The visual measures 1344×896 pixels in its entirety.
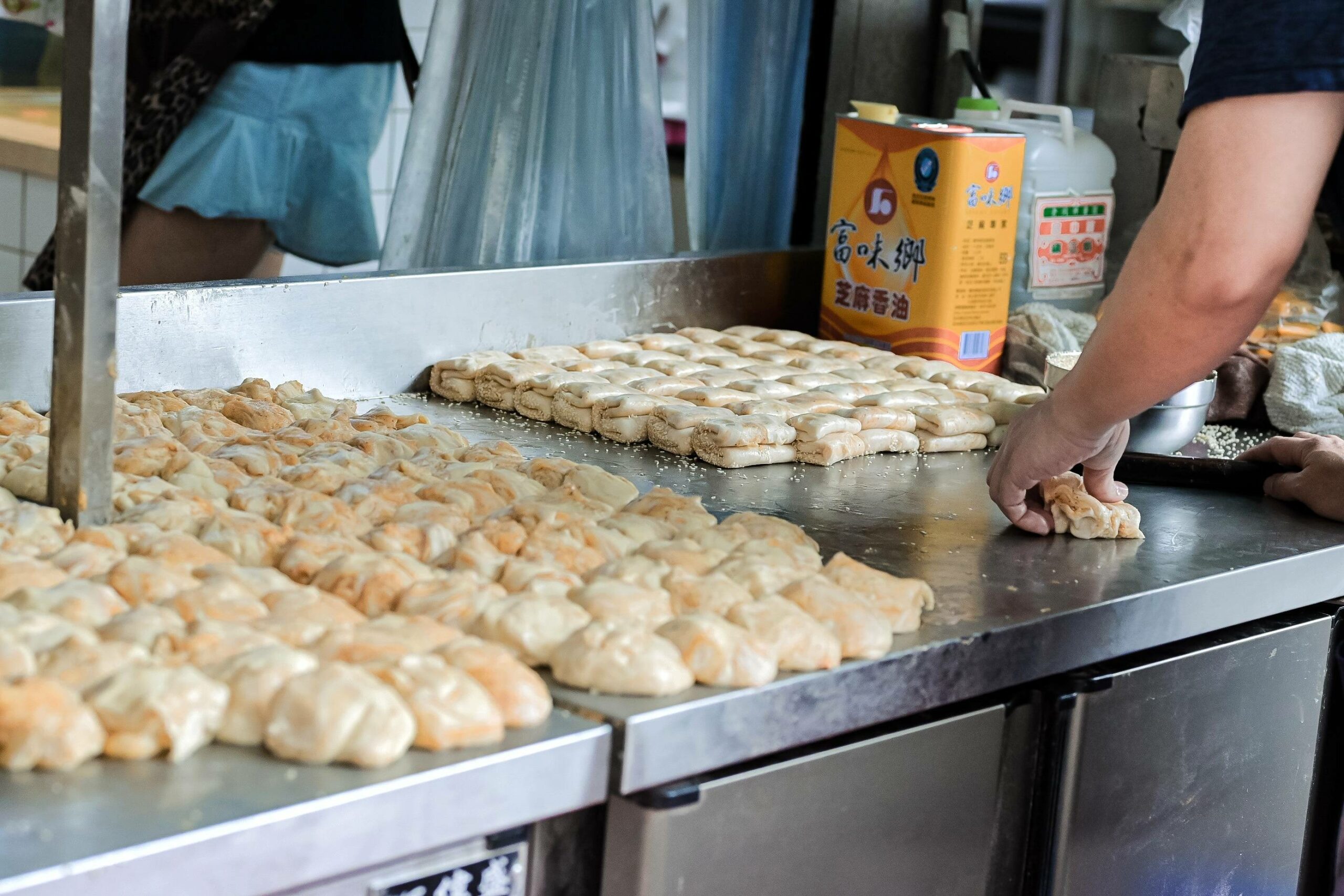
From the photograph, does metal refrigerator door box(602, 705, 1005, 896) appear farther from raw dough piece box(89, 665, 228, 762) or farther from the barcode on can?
the barcode on can

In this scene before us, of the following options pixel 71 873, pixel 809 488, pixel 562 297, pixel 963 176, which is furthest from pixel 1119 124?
pixel 71 873

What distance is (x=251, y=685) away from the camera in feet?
3.12

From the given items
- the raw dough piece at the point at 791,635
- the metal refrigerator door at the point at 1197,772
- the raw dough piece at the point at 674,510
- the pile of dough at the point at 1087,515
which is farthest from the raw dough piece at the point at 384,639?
the pile of dough at the point at 1087,515

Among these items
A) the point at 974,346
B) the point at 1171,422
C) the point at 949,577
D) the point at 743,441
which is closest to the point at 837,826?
the point at 949,577

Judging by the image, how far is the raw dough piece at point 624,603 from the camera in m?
1.14

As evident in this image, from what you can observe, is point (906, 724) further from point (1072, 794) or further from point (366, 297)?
point (366, 297)

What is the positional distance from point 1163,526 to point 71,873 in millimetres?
1219

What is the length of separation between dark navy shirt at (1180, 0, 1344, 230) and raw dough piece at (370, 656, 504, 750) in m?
0.76

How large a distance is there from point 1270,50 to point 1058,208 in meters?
1.20

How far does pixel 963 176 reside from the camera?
215 centimetres

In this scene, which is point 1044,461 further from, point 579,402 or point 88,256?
point 88,256

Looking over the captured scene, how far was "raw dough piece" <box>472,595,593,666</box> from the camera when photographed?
1.09 m

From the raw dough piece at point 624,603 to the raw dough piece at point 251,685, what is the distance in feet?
0.79

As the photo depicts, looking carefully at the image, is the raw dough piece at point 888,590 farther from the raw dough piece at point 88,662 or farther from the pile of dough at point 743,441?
the raw dough piece at point 88,662
